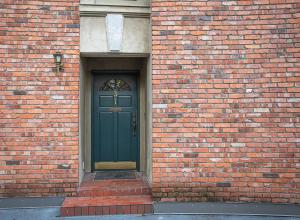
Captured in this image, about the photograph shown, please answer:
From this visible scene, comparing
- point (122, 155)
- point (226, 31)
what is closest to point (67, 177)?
point (122, 155)

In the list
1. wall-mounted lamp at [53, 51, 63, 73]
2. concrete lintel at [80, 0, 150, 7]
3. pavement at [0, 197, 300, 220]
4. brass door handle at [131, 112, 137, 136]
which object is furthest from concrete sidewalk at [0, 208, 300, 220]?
concrete lintel at [80, 0, 150, 7]

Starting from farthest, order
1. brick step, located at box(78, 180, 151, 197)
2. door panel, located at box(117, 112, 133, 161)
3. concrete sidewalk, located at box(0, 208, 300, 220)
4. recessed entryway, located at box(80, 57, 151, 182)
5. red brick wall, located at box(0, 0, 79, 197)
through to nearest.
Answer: door panel, located at box(117, 112, 133, 161) → recessed entryway, located at box(80, 57, 151, 182) → brick step, located at box(78, 180, 151, 197) → red brick wall, located at box(0, 0, 79, 197) → concrete sidewalk, located at box(0, 208, 300, 220)

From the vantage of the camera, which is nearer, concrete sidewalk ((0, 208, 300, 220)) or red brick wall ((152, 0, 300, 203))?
concrete sidewalk ((0, 208, 300, 220))

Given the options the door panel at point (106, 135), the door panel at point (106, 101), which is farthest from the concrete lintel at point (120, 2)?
the door panel at point (106, 135)

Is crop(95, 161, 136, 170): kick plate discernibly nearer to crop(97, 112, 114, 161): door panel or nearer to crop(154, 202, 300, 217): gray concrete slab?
crop(97, 112, 114, 161): door panel

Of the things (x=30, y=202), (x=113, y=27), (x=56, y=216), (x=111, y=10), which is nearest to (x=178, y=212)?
(x=56, y=216)

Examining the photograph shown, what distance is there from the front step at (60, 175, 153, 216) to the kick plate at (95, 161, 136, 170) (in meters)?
0.67

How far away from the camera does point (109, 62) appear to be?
5973 millimetres

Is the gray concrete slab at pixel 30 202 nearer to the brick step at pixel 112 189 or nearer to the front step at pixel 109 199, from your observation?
the front step at pixel 109 199

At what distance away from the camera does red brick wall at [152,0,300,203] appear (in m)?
4.64

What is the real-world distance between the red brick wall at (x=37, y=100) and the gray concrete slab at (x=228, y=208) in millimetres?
1650

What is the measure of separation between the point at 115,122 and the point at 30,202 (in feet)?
7.73

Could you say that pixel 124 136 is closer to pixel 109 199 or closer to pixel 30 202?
pixel 109 199

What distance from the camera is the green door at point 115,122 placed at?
237 inches
